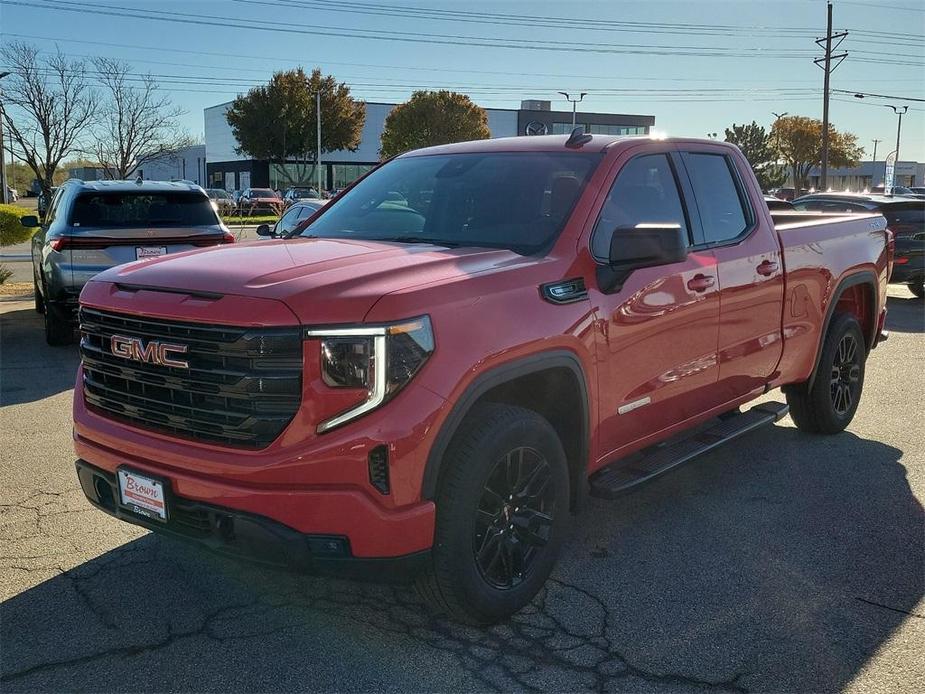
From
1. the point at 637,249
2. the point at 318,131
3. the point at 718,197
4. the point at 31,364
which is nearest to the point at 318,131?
the point at 318,131

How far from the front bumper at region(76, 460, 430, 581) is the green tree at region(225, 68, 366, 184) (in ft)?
195

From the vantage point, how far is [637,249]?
369cm

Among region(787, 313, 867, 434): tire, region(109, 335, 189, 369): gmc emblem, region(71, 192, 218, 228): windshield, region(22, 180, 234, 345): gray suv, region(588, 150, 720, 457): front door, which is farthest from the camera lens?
region(71, 192, 218, 228): windshield

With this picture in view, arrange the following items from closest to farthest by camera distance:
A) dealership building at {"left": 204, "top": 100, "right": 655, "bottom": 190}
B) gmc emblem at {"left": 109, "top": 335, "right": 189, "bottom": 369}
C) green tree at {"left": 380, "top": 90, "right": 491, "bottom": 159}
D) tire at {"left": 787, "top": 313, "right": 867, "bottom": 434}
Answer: gmc emblem at {"left": 109, "top": 335, "right": 189, "bottom": 369} → tire at {"left": 787, "top": 313, "right": 867, "bottom": 434} → green tree at {"left": 380, "top": 90, "right": 491, "bottom": 159} → dealership building at {"left": 204, "top": 100, "right": 655, "bottom": 190}

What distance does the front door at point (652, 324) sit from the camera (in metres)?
3.90

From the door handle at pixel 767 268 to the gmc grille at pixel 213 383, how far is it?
3.04 meters

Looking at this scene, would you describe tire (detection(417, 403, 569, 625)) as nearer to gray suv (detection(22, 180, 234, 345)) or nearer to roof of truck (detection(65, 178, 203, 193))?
gray suv (detection(22, 180, 234, 345))

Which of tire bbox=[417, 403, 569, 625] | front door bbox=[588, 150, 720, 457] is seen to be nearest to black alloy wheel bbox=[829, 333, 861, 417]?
front door bbox=[588, 150, 720, 457]

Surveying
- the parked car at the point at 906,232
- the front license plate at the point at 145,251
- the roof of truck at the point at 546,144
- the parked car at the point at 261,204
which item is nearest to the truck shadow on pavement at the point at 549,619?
the roof of truck at the point at 546,144

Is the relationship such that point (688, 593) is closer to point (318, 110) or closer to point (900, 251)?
point (900, 251)

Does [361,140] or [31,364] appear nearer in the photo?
[31,364]

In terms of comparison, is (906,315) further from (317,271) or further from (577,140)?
(317,271)

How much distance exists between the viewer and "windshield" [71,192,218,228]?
901 cm

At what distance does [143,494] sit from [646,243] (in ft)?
7.30
